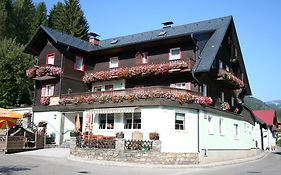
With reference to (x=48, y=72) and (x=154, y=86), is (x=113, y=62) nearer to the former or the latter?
(x=48, y=72)

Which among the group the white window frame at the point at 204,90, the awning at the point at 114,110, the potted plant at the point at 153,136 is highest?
the white window frame at the point at 204,90

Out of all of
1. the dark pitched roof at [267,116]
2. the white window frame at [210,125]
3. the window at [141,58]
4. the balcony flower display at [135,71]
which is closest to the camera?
the white window frame at [210,125]

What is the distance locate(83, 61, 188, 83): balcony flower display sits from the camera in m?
30.0

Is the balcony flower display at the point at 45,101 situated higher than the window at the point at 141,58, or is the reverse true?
the window at the point at 141,58

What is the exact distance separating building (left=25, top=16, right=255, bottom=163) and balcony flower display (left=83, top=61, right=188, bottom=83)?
A: 3.4 inches

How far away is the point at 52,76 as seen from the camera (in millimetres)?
34469

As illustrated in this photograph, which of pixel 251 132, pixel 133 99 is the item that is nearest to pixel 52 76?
pixel 133 99

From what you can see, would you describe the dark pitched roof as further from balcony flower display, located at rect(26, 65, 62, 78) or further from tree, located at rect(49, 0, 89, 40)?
balcony flower display, located at rect(26, 65, 62, 78)

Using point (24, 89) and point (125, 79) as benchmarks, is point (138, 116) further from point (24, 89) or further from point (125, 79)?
point (24, 89)

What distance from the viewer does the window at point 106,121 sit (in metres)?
29.2

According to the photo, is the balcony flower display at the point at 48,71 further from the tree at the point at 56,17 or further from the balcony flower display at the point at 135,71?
the tree at the point at 56,17

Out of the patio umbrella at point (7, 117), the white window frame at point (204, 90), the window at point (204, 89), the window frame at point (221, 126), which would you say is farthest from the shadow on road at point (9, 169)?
the window frame at point (221, 126)

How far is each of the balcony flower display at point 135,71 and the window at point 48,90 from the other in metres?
3.32

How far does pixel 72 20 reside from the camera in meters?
65.1
